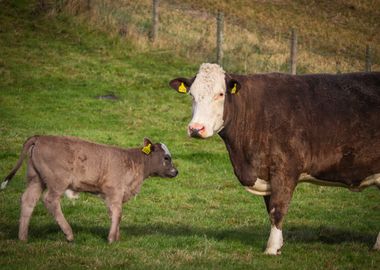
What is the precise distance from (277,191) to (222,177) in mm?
7400

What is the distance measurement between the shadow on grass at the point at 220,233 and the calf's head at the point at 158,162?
2.95 ft

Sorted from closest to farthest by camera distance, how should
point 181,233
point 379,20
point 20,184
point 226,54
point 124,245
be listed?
point 124,245, point 181,233, point 20,184, point 226,54, point 379,20

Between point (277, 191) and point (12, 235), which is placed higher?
point (277, 191)

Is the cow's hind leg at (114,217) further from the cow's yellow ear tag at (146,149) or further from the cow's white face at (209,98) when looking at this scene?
the cow's white face at (209,98)

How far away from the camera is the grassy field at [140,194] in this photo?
1055 cm

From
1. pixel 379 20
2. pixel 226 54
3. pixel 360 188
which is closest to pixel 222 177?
pixel 360 188

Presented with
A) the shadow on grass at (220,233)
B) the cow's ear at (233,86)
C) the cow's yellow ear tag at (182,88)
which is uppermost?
the cow's ear at (233,86)

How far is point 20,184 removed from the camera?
15953 mm

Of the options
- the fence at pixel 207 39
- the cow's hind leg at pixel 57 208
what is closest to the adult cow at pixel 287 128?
the cow's hind leg at pixel 57 208

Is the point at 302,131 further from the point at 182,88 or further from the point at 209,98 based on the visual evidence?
the point at 182,88

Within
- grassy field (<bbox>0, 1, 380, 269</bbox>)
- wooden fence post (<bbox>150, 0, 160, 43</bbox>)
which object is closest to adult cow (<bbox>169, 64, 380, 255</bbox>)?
grassy field (<bbox>0, 1, 380, 269</bbox>)

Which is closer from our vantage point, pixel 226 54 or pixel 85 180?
pixel 85 180

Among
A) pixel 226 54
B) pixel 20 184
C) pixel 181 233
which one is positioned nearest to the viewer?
pixel 181 233

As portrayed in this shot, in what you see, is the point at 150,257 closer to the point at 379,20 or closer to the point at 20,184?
the point at 20,184
